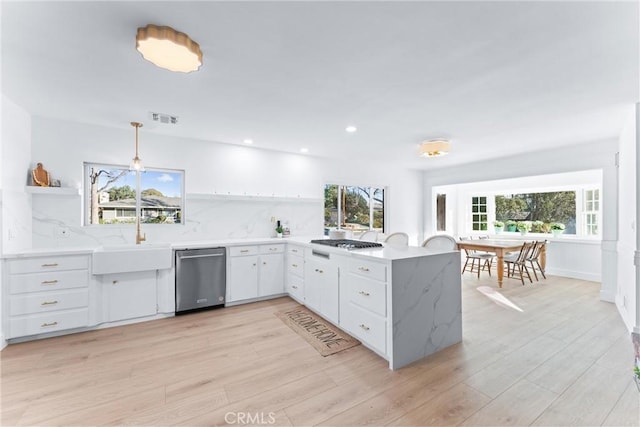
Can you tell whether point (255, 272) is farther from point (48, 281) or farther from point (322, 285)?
point (48, 281)

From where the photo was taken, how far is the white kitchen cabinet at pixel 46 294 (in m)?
2.70

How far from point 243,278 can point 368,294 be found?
2096mm

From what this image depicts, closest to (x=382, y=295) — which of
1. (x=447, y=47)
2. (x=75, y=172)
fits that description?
(x=447, y=47)

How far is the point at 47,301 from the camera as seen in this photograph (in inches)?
111

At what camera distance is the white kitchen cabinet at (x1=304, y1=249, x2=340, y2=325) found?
2996 millimetres

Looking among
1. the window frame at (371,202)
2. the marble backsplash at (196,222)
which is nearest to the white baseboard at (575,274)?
the window frame at (371,202)

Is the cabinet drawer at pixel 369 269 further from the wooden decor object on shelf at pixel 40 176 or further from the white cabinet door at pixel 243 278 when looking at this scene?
the wooden decor object on shelf at pixel 40 176

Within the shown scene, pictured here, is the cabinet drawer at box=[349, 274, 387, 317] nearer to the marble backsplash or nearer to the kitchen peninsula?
the kitchen peninsula

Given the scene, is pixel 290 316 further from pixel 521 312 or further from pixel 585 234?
pixel 585 234

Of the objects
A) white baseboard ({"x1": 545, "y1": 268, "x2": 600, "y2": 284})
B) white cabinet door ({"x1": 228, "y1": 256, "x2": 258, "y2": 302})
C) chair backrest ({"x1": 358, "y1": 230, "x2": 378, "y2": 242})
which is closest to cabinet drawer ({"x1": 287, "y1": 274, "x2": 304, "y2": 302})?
white cabinet door ({"x1": 228, "y1": 256, "x2": 258, "y2": 302})

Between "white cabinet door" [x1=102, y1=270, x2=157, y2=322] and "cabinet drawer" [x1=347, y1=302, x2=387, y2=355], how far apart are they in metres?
2.43

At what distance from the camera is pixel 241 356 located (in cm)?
246

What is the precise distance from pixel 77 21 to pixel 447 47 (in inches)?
93.0
